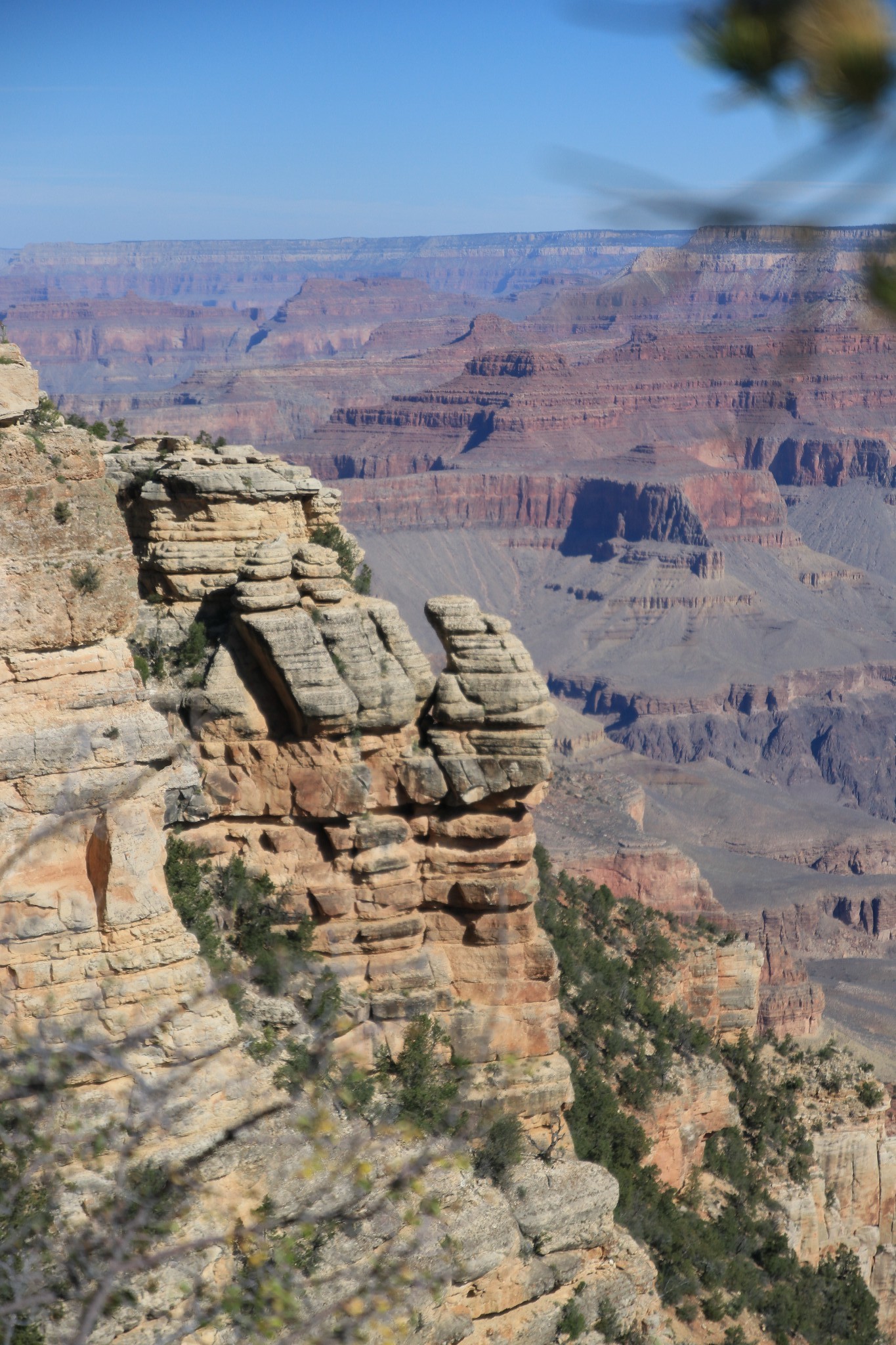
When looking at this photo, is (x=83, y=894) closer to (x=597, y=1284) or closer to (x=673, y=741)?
(x=597, y=1284)

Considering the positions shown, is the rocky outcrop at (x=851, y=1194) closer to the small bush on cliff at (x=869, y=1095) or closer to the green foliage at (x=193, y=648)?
the small bush on cliff at (x=869, y=1095)

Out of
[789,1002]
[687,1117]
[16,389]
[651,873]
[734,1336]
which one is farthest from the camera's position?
[651,873]

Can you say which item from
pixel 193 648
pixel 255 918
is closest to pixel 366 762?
pixel 255 918

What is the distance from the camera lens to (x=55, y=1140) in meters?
14.0

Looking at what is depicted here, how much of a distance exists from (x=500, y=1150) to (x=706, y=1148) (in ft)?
34.7

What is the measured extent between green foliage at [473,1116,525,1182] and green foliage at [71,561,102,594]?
972cm

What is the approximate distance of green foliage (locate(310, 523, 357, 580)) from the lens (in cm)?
2303

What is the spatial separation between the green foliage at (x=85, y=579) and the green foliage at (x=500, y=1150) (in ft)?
31.9

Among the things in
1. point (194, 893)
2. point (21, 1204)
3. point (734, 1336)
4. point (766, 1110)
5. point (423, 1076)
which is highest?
point (194, 893)

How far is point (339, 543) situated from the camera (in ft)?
79.1

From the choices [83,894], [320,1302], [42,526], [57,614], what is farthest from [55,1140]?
[42,526]

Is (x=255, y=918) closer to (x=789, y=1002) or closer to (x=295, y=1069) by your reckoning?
(x=295, y=1069)

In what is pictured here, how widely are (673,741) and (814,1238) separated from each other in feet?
Answer: 409

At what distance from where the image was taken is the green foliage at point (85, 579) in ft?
51.7
